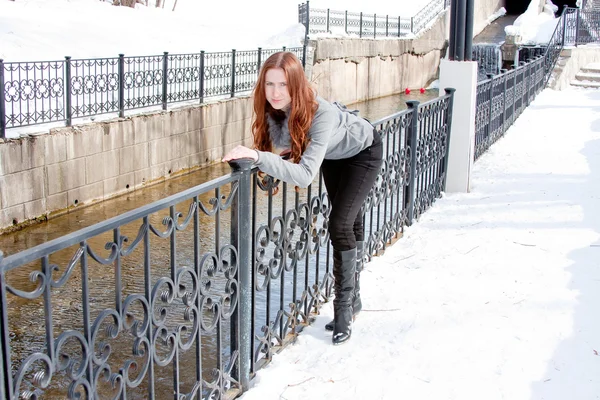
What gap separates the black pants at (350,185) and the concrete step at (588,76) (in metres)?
18.5

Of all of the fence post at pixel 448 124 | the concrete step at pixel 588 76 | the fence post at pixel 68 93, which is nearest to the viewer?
the fence post at pixel 448 124

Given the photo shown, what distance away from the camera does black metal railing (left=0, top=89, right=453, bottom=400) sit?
2.65 metres

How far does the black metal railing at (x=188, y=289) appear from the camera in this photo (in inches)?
104

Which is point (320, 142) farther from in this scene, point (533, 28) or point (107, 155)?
point (533, 28)

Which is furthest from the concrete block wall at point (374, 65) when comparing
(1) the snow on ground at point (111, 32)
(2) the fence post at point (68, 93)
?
(2) the fence post at point (68, 93)

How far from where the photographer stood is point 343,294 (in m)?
4.37

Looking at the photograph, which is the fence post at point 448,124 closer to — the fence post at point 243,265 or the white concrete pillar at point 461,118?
the white concrete pillar at point 461,118

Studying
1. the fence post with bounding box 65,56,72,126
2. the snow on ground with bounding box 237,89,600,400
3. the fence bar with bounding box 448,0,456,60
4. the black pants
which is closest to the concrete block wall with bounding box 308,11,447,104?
the fence post with bounding box 65,56,72,126

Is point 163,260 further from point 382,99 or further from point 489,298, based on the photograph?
point 382,99

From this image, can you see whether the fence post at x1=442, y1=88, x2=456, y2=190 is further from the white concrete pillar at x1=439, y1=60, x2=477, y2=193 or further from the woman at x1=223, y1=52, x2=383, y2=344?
the woman at x1=223, y1=52, x2=383, y2=344

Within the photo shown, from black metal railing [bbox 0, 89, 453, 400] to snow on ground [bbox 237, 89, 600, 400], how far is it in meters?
0.24

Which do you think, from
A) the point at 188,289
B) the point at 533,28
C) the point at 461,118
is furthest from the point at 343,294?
the point at 533,28

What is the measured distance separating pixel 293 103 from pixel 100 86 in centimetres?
771

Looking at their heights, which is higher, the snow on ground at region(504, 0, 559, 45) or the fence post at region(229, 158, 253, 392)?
the snow on ground at region(504, 0, 559, 45)
